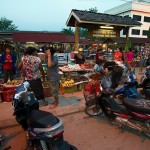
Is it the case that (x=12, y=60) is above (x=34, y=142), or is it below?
above

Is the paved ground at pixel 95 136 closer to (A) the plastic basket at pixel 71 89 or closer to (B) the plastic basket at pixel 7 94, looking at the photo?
(B) the plastic basket at pixel 7 94

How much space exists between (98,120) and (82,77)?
3.64 m

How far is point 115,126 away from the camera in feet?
16.1

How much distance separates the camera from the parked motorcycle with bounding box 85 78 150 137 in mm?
4011

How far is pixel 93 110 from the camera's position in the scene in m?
5.46

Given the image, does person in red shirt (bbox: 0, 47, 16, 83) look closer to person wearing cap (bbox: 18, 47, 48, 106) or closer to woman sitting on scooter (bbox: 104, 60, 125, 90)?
person wearing cap (bbox: 18, 47, 48, 106)

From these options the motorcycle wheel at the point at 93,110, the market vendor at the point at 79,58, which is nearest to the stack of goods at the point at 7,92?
the motorcycle wheel at the point at 93,110

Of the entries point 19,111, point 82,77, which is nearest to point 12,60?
point 82,77

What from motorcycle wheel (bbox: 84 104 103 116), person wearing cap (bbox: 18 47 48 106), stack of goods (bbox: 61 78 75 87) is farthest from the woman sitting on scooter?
person wearing cap (bbox: 18 47 48 106)

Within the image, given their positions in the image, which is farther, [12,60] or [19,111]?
[12,60]

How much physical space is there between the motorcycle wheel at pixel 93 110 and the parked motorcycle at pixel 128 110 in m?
0.44

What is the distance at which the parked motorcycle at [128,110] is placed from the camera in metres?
4.01

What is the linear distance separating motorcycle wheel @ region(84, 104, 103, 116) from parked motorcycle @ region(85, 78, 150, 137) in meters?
0.44

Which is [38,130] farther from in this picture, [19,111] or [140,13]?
[140,13]
